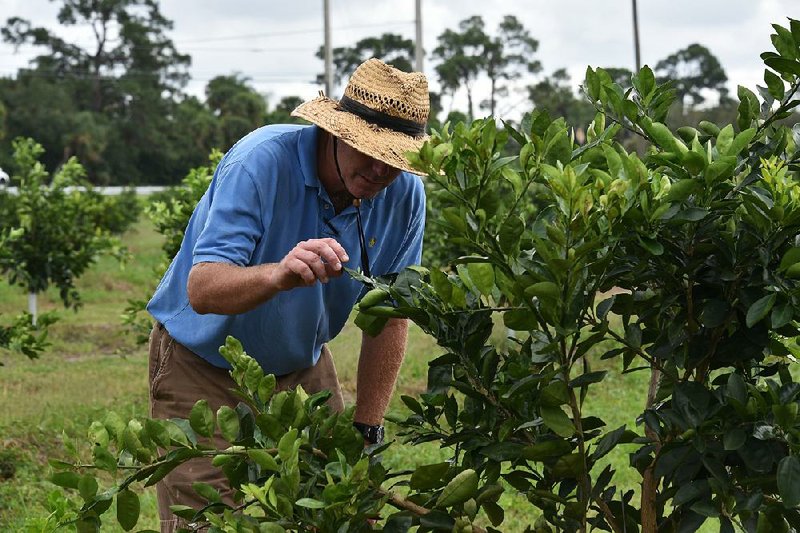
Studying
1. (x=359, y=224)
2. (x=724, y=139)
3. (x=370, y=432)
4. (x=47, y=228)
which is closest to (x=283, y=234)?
(x=359, y=224)

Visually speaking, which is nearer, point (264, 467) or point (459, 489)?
point (264, 467)

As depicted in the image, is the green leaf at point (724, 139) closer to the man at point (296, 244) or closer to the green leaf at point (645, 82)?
the green leaf at point (645, 82)

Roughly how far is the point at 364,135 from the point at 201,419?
103 centimetres

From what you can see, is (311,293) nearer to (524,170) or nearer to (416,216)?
(416,216)

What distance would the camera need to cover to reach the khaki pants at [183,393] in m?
3.45

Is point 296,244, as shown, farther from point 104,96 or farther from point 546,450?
point 104,96

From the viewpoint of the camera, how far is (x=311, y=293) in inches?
136

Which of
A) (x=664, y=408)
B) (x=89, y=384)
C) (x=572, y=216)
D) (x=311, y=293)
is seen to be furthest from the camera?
(x=89, y=384)

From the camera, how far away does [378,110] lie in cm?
317

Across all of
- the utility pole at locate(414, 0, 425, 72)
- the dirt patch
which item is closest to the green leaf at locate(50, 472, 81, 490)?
the dirt patch

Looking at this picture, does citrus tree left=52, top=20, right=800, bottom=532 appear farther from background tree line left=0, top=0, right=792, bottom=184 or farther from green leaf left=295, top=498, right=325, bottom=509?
background tree line left=0, top=0, right=792, bottom=184

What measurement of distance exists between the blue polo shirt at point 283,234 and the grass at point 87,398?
686mm

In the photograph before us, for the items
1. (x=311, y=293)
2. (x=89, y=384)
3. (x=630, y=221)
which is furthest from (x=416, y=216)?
(x=89, y=384)

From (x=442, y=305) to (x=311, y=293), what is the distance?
3.88 feet
